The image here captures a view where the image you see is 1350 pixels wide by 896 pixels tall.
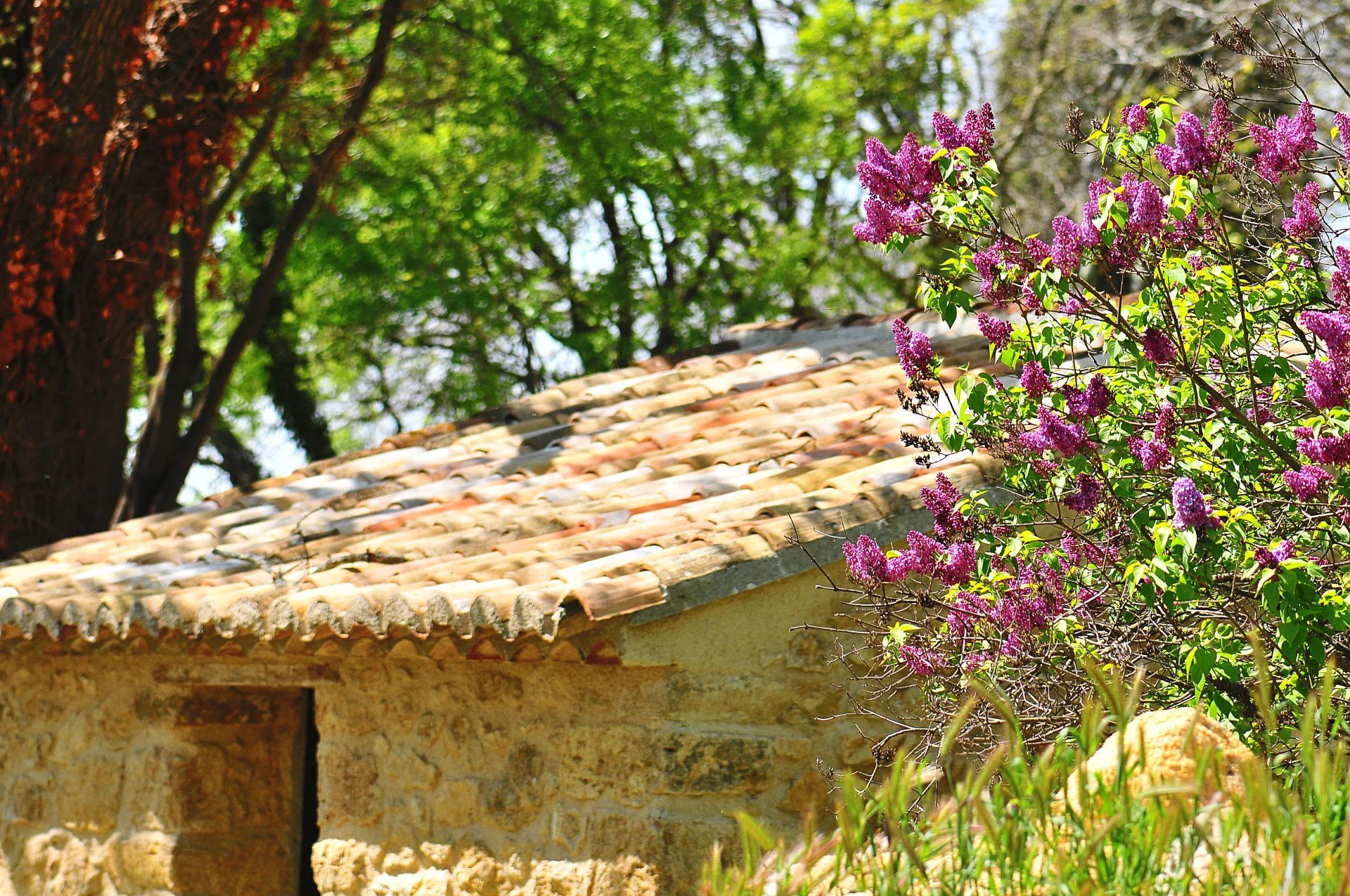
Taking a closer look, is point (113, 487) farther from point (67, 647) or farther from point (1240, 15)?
point (1240, 15)

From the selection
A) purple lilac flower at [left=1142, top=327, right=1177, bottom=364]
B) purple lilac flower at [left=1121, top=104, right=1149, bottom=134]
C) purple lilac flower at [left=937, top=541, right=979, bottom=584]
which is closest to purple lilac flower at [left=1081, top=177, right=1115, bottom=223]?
purple lilac flower at [left=1121, top=104, right=1149, bottom=134]

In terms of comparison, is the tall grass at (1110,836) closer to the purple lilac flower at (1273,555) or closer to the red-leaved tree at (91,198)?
the purple lilac flower at (1273,555)

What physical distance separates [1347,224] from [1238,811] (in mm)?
2163

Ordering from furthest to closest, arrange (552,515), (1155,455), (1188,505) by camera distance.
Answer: (552,515)
(1155,455)
(1188,505)

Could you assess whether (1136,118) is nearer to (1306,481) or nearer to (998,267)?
(998,267)

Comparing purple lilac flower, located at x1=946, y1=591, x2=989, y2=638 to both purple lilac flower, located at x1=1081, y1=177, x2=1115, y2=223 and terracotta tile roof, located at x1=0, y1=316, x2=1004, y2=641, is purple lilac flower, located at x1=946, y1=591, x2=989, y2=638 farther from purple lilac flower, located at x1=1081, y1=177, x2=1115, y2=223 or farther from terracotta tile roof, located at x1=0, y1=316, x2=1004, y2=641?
purple lilac flower, located at x1=1081, y1=177, x2=1115, y2=223

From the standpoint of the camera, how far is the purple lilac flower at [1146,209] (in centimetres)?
260

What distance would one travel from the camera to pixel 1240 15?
430 inches

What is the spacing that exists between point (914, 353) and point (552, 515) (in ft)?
5.40

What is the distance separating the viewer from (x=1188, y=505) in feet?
7.64

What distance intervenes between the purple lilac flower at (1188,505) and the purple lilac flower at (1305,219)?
66 cm

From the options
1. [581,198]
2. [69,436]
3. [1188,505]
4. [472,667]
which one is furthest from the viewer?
[581,198]

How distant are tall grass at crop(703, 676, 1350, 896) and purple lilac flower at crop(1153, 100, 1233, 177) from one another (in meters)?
1.31

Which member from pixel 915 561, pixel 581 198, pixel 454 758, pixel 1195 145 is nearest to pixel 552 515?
pixel 454 758
